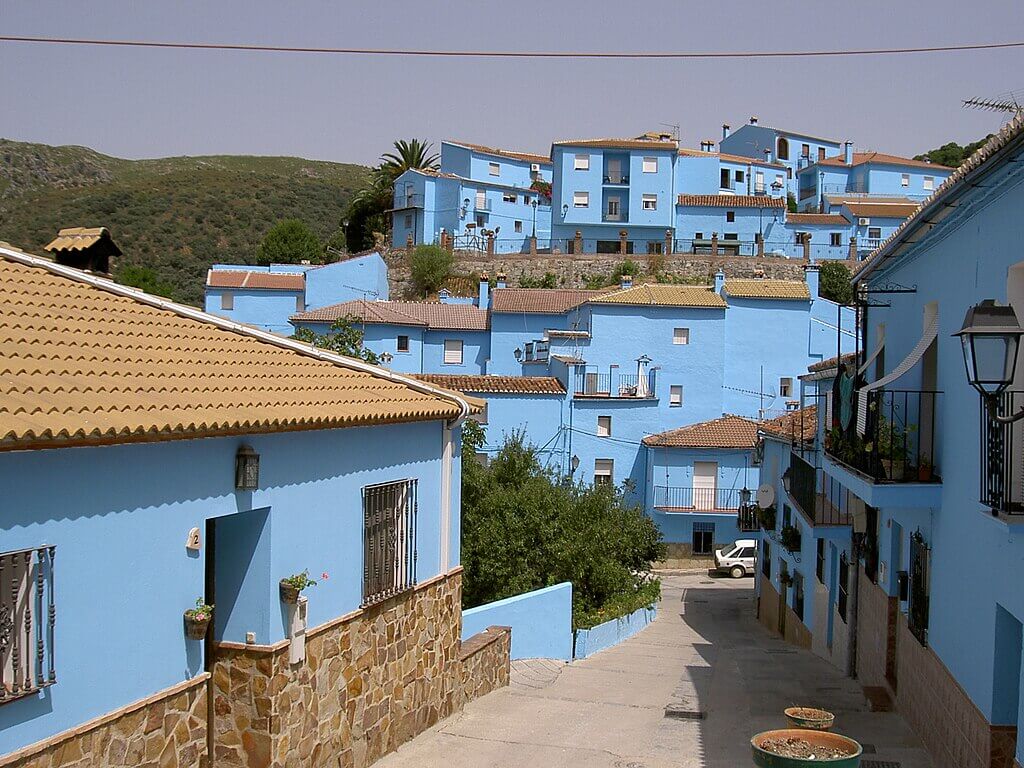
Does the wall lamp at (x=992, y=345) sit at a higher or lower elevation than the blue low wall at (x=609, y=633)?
higher

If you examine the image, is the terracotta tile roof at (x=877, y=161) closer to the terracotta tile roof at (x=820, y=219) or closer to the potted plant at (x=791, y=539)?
the terracotta tile roof at (x=820, y=219)

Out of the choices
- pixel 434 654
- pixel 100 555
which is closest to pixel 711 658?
pixel 434 654

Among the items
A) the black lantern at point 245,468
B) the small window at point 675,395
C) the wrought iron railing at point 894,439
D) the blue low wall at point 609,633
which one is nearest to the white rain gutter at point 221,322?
the black lantern at point 245,468

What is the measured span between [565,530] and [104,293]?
14546 mm

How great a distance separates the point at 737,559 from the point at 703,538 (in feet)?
5.83

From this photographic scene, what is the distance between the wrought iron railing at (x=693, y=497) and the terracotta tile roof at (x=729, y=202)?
103 ft

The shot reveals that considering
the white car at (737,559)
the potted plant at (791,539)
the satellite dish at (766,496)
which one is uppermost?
the satellite dish at (766,496)

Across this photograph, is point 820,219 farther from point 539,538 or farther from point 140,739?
point 140,739

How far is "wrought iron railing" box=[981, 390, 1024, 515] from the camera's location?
8391mm

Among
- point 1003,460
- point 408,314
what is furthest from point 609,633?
point 408,314

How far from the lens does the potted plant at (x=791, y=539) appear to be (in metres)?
25.2

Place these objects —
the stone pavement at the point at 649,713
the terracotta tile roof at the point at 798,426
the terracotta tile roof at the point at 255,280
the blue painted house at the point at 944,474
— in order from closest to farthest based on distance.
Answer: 1. the blue painted house at the point at 944,474
2. the stone pavement at the point at 649,713
3. the terracotta tile roof at the point at 798,426
4. the terracotta tile roof at the point at 255,280

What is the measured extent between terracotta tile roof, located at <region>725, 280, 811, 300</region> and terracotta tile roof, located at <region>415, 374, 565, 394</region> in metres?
11.2

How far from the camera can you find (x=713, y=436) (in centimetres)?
4144
